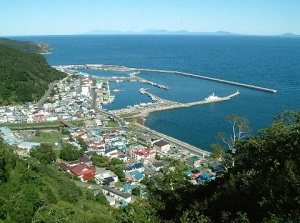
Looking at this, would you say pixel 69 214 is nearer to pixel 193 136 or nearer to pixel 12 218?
pixel 12 218

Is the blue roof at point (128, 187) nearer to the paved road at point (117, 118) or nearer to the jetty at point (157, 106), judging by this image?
the paved road at point (117, 118)

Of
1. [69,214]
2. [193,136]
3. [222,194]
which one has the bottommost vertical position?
[193,136]

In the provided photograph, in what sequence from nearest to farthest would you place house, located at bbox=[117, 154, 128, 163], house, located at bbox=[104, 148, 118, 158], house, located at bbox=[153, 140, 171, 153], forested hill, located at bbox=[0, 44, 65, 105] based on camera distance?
house, located at bbox=[117, 154, 128, 163] < house, located at bbox=[104, 148, 118, 158] < house, located at bbox=[153, 140, 171, 153] < forested hill, located at bbox=[0, 44, 65, 105]

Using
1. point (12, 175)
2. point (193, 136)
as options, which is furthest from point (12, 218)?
point (193, 136)

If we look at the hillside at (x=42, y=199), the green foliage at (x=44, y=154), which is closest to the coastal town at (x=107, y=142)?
the green foliage at (x=44, y=154)

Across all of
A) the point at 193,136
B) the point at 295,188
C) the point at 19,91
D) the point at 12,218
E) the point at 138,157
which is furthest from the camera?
the point at 19,91

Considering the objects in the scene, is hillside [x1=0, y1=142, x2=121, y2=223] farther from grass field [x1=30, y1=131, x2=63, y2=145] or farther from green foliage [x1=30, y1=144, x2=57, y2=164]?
grass field [x1=30, y1=131, x2=63, y2=145]

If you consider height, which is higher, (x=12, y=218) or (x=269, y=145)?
(x=269, y=145)

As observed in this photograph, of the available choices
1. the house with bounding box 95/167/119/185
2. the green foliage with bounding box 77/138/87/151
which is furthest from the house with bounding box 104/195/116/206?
the green foliage with bounding box 77/138/87/151
